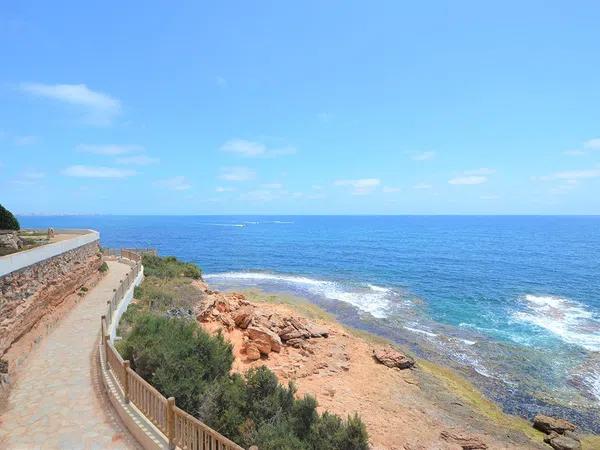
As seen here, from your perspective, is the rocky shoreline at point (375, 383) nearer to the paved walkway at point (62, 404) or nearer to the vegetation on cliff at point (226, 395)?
the vegetation on cliff at point (226, 395)

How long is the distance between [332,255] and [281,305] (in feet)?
131

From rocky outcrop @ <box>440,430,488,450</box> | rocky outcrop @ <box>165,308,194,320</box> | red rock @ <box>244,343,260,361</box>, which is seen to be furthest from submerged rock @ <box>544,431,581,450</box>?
rocky outcrop @ <box>165,308,194,320</box>

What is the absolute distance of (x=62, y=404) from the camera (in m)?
10.2

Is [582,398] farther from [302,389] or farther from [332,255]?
[332,255]

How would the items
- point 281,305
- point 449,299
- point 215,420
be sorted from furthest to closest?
point 449,299 → point 281,305 → point 215,420

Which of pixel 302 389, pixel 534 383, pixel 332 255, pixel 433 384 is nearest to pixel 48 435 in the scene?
pixel 302 389

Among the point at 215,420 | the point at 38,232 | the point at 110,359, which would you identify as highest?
the point at 38,232

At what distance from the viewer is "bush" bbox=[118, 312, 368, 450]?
9.90 meters

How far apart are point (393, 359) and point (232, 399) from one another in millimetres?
12745

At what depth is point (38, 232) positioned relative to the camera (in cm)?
2775

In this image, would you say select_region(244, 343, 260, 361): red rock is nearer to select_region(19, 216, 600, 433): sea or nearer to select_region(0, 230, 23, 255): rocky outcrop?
select_region(19, 216, 600, 433): sea

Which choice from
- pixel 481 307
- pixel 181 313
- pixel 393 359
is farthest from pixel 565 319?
pixel 181 313

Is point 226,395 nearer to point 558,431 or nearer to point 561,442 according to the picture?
point 561,442

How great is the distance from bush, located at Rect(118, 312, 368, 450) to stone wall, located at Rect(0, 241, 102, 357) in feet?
16.7
